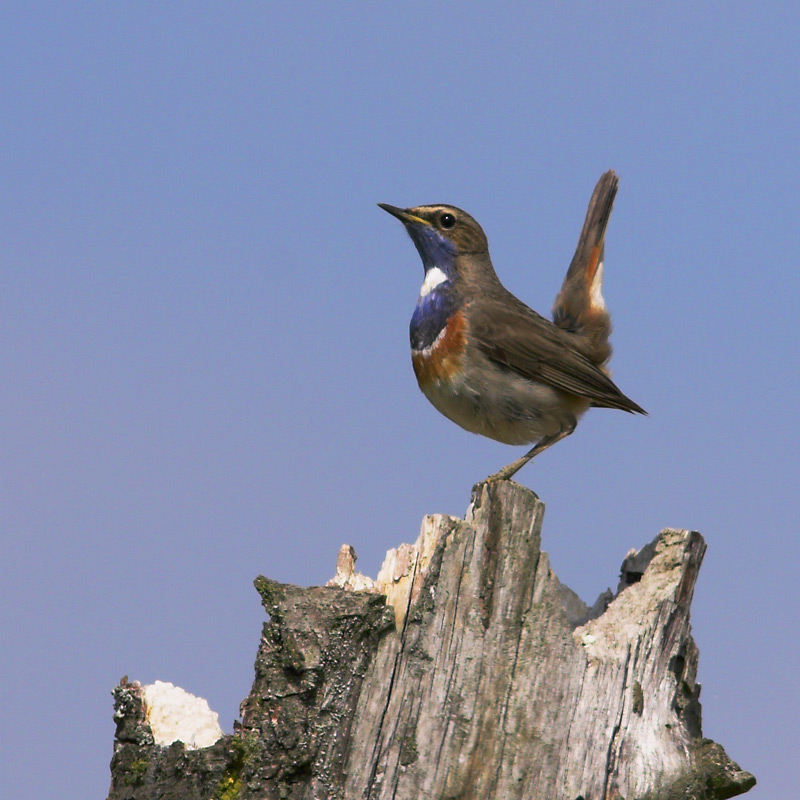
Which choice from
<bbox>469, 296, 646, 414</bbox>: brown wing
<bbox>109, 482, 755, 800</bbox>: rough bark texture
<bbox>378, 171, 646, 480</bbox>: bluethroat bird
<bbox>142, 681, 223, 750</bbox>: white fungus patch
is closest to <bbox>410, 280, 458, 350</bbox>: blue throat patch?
<bbox>378, 171, 646, 480</bbox>: bluethroat bird

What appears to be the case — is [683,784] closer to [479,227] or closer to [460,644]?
[460,644]

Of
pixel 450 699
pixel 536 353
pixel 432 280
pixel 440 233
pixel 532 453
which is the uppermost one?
pixel 440 233

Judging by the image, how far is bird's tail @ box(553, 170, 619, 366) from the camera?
942cm

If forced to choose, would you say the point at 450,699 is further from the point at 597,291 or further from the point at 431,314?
the point at 597,291

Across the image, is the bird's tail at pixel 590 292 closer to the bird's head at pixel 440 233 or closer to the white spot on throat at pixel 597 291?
the white spot on throat at pixel 597 291

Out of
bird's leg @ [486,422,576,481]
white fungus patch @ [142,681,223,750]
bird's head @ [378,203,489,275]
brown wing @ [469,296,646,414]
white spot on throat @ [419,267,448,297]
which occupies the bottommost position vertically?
white fungus patch @ [142,681,223,750]

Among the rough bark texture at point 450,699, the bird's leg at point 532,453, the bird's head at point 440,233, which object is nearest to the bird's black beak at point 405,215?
the bird's head at point 440,233

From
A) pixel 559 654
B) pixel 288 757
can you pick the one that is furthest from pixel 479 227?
pixel 288 757

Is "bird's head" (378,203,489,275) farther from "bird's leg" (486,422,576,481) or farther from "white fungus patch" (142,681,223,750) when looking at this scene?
"white fungus patch" (142,681,223,750)

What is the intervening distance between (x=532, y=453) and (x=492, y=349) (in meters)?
0.92

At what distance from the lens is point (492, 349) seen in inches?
330

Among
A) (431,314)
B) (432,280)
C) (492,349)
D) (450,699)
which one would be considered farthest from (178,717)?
(432,280)

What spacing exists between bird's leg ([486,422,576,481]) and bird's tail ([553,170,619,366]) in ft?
2.88

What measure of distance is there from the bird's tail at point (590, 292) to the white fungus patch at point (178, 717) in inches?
190
